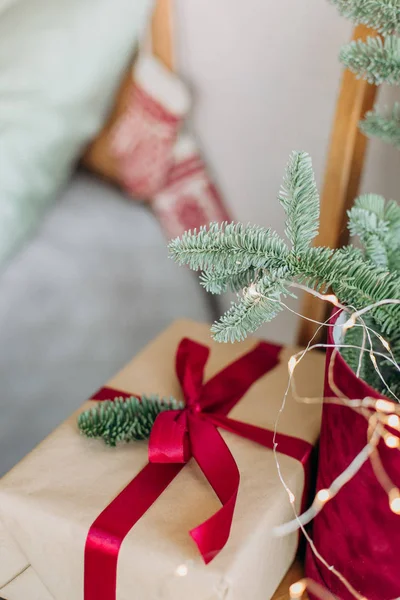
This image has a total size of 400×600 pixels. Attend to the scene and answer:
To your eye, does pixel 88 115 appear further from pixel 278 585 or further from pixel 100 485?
pixel 278 585

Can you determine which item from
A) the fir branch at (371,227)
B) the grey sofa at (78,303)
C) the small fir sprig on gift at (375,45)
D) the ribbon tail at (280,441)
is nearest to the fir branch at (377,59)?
the small fir sprig on gift at (375,45)

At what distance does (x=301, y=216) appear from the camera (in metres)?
0.42

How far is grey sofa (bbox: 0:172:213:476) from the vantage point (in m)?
0.72

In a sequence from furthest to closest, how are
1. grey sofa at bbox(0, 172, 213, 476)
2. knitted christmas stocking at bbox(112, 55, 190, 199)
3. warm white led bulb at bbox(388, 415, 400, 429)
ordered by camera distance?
knitted christmas stocking at bbox(112, 55, 190, 199) < grey sofa at bbox(0, 172, 213, 476) < warm white led bulb at bbox(388, 415, 400, 429)

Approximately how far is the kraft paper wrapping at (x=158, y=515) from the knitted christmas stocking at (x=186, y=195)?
0.37m

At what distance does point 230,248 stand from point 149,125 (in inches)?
17.8

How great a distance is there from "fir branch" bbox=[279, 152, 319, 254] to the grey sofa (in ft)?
1.36

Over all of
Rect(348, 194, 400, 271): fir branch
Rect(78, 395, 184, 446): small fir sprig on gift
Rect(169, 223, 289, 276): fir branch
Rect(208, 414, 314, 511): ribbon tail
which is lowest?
Rect(208, 414, 314, 511): ribbon tail

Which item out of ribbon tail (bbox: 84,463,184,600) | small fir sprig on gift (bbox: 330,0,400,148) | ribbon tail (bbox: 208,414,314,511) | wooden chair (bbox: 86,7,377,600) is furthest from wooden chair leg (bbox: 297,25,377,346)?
ribbon tail (bbox: 84,463,184,600)

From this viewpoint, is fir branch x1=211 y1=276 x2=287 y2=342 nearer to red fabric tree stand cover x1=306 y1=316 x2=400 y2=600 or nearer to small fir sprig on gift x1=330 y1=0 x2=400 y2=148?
red fabric tree stand cover x1=306 y1=316 x2=400 y2=600

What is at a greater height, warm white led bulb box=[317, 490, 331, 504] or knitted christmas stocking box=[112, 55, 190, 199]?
knitted christmas stocking box=[112, 55, 190, 199]

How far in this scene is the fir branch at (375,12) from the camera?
1.55 ft

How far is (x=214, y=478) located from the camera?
1.61ft

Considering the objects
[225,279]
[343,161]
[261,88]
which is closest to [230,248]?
[225,279]
